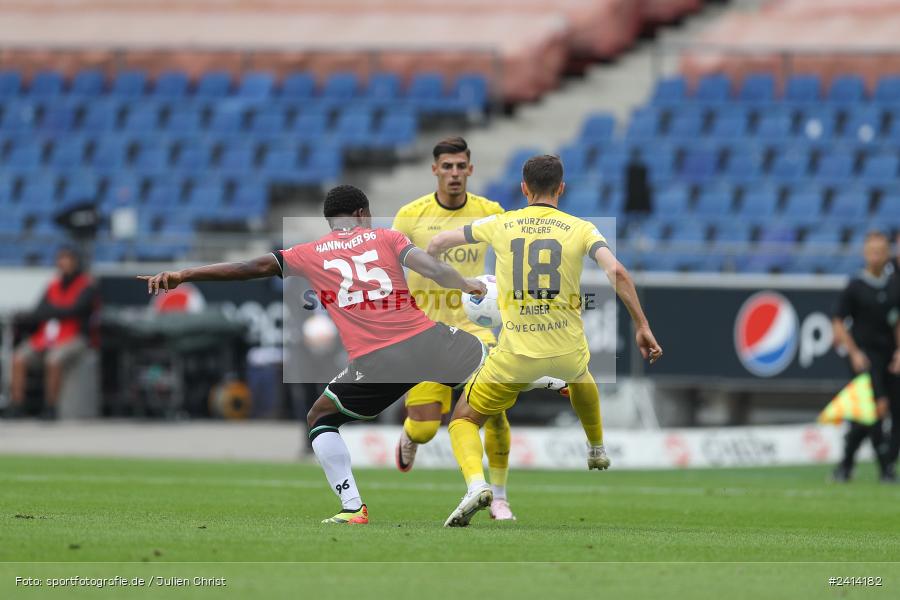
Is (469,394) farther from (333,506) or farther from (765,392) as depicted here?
(765,392)

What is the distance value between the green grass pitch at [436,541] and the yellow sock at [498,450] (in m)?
0.28

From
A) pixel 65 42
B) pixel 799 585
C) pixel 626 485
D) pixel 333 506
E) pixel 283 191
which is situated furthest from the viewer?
pixel 65 42

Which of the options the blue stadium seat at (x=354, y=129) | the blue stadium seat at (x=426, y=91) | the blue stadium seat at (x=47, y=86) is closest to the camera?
the blue stadium seat at (x=354, y=129)

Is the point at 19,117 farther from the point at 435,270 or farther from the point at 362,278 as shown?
the point at 435,270

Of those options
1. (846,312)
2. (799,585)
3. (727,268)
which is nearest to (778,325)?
(727,268)

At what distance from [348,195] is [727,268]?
13.1 metres

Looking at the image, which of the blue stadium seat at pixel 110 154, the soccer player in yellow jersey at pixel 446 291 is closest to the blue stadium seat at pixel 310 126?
the blue stadium seat at pixel 110 154

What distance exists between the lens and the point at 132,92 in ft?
106

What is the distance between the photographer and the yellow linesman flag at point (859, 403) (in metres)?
16.0

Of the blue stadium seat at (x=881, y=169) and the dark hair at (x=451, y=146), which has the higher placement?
the blue stadium seat at (x=881, y=169)

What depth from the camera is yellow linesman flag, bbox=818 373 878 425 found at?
16000mm

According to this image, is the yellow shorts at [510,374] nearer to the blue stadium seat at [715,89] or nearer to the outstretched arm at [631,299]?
the outstretched arm at [631,299]

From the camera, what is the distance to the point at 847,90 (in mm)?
27266

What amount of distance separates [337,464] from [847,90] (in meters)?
19.3
